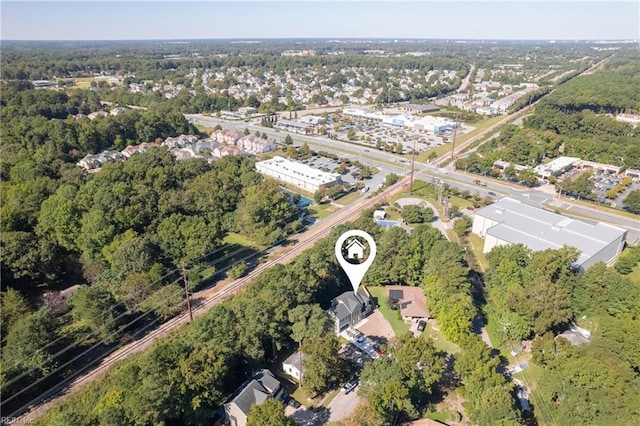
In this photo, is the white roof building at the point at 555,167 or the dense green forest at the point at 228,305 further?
the white roof building at the point at 555,167

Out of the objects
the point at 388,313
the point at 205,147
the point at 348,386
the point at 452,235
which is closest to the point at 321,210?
the point at 452,235

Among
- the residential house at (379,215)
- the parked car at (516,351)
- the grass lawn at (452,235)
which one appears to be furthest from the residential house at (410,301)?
the residential house at (379,215)

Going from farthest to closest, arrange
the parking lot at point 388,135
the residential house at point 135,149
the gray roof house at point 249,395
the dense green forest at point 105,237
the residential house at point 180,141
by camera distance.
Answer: the parking lot at point 388,135
the residential house at point 180,141
the residential house at point 135,149
the dense green forest at point 105,237
the gray roof house at point 249,395

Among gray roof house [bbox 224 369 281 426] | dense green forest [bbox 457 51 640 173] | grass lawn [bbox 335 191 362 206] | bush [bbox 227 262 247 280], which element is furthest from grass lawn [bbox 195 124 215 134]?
gray roof house [bbox 224 369 281 426]

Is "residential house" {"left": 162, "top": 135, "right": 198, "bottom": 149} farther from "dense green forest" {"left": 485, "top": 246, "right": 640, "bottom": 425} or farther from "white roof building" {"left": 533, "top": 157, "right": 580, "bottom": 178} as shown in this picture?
"dense green forest" {"left": 485, "top": 246, "right": 640, "bottom": 425}

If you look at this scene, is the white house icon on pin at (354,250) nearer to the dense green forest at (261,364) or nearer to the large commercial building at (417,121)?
the dense green forest at (261,364)
